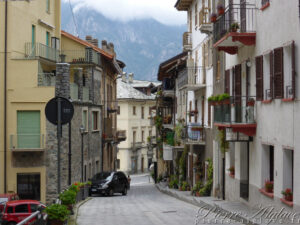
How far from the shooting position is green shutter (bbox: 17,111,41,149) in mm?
35000

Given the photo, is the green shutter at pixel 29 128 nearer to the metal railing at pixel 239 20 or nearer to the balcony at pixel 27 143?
the balcony at pixel 27 143


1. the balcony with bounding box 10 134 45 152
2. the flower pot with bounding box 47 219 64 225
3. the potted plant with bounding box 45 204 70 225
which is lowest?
the flower pot with bounding box 47 219 64 225

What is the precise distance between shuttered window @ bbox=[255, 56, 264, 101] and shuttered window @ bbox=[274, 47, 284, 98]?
1848mm

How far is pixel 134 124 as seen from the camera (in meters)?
84.5

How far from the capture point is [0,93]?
116 ft

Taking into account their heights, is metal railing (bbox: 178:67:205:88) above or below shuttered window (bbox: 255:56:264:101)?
above

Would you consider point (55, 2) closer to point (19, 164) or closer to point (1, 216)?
point (19, 164)

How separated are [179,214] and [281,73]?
6376 millimetres

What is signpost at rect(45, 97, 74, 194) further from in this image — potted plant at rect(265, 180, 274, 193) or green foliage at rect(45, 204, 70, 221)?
potted plant at rect(265, 180, 274, 193)

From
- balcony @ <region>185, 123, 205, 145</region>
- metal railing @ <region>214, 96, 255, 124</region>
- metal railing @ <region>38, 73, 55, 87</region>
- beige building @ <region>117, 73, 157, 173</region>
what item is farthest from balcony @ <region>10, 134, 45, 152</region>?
beige building @ <region>117, 73, 157, 173</region>

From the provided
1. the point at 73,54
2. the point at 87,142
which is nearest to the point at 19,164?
the point at 87,142

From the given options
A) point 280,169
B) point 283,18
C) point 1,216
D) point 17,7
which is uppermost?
point 17,7

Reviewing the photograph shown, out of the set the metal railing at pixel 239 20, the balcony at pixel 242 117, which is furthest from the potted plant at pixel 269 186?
the metal railing at pixel 239 20

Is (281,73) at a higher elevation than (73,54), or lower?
lower
